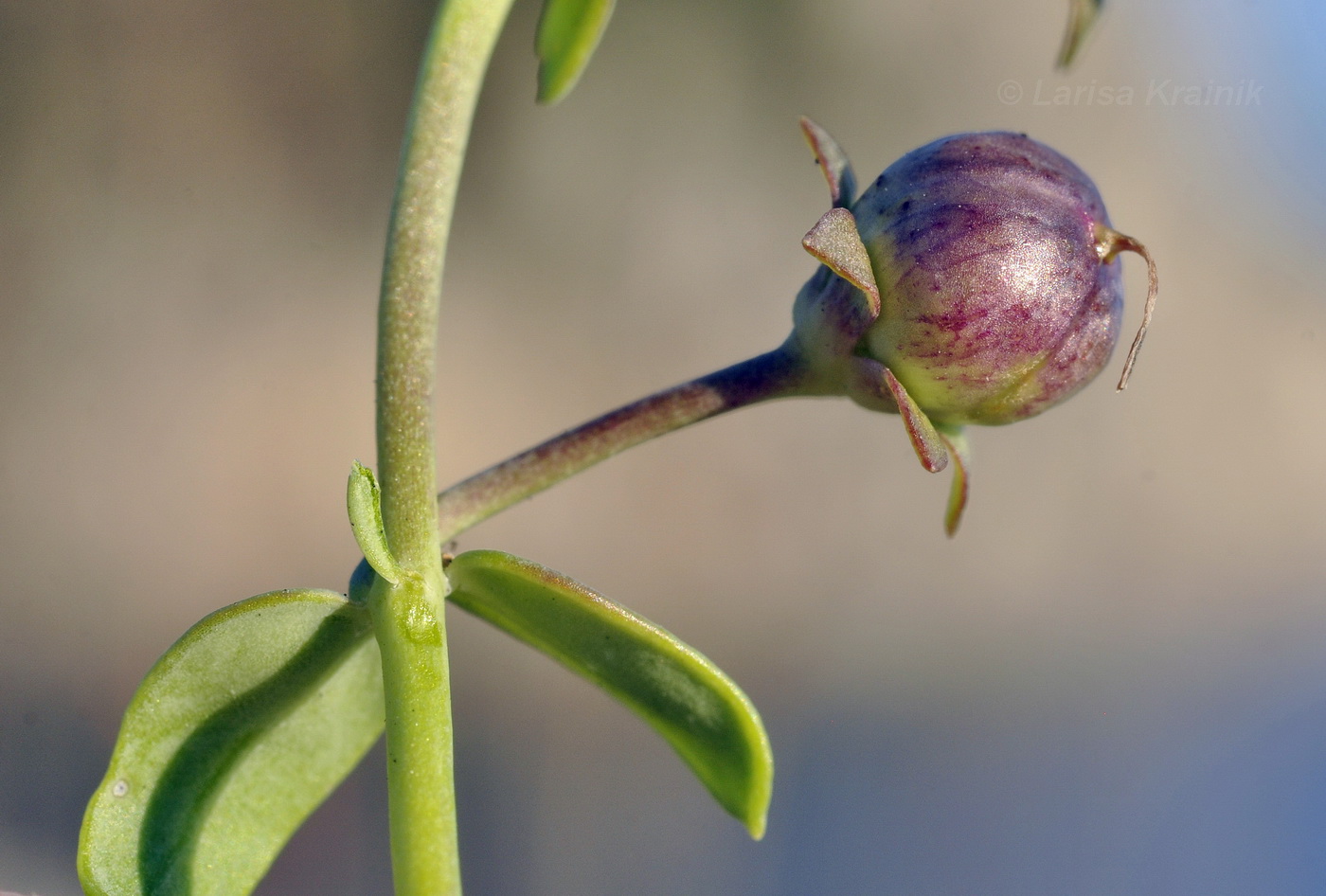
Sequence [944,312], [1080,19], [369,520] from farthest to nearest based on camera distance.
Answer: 1. [1080,19]
2. [944,312]
3. [369,520]

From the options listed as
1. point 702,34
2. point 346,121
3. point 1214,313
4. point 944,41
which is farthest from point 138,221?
point 1214,313

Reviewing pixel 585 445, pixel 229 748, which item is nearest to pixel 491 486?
pixel 585 445

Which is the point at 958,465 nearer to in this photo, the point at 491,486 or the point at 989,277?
the point at 989,277

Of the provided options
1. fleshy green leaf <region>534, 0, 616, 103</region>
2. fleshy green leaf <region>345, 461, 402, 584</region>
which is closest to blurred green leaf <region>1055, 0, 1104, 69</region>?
fleshy green leaf <region>534, 0, 616, 103</region>

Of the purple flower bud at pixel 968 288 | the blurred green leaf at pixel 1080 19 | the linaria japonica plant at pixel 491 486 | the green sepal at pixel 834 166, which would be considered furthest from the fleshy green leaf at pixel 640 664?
the blurred green leaf at pixel 1080 19

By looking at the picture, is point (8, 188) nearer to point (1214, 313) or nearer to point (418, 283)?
point (418, 283)
